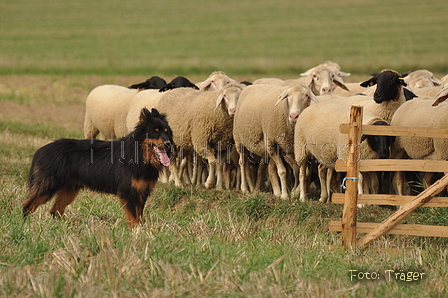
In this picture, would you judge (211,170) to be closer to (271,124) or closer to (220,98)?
(220,98)

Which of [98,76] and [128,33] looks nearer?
[98,76]

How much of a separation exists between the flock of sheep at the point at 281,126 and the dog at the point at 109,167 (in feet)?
9.07

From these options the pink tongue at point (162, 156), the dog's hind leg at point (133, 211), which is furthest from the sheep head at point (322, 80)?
the dog's hind leg at point (133, 211)

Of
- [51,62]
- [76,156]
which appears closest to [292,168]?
[76,156]

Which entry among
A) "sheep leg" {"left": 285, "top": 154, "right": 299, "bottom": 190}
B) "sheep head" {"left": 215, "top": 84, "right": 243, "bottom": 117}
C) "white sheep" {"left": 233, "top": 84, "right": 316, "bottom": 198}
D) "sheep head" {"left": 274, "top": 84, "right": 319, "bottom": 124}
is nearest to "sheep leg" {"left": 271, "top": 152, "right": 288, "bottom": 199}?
"white sheep" {"left": 233, "top": 84, "right": 316, "bottom": 198}

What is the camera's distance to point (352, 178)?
273 inches

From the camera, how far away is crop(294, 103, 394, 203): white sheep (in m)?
8.53

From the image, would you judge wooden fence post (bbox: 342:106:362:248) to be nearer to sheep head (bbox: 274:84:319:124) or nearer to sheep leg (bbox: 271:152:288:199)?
sheep head (bbox: 274:84:319:124)

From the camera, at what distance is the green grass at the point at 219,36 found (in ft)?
105

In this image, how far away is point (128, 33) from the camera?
51.0 m

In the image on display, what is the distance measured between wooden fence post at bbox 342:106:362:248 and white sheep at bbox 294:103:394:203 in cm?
151

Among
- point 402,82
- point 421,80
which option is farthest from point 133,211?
point 421,80

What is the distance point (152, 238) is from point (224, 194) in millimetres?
3637

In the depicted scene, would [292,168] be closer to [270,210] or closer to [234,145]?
[234,145]
